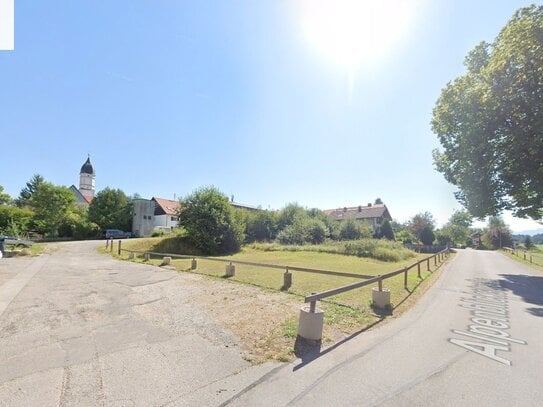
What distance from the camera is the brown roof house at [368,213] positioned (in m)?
54.4

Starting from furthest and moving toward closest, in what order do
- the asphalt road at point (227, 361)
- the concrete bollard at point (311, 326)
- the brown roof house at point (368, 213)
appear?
the brown roof house at point (368, 213) → the concrete bollard at point (311, 326) → the asphalt road at point (227, 361)

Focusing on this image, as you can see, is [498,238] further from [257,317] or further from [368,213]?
[257,317]

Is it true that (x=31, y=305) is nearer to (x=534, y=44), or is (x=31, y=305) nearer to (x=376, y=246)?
(x=534, y=44)

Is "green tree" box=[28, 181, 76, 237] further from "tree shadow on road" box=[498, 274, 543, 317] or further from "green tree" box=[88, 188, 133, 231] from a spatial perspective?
"tree shadow on road" box=[498, 274, 543, 317]

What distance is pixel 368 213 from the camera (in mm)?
57156

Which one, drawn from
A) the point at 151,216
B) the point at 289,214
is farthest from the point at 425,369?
the point at 151,216

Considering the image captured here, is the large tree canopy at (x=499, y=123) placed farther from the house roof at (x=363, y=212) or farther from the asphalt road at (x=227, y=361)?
the house roof at (x=363, y=212)

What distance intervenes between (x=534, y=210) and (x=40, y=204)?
48787mm

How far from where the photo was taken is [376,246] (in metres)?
23.9

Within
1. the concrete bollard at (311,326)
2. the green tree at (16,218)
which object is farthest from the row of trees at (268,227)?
the green tree at (16,218)

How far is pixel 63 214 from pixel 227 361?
4119 cm

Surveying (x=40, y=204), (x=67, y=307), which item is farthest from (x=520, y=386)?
(x=40, y=204)

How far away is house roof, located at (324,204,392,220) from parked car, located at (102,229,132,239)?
37.4 metres

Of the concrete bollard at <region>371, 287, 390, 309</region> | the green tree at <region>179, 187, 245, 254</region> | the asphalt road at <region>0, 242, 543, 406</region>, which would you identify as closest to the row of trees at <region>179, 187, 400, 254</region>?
the green tree at <region>179, 187, 245, 254</region>
